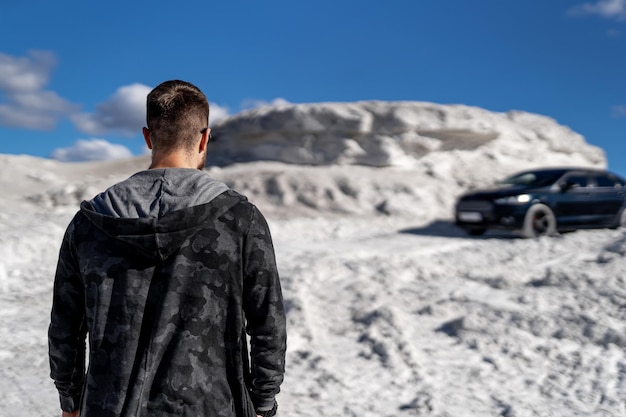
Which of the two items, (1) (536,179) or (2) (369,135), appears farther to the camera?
(2) (369,135)

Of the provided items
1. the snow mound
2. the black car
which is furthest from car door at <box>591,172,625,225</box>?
the snow mound

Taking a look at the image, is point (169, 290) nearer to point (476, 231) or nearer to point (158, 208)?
point (158, 208)

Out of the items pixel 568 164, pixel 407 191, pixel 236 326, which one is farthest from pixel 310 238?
pixel 568 164

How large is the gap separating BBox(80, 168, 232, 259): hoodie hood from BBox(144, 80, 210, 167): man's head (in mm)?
75

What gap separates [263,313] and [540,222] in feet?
32.0

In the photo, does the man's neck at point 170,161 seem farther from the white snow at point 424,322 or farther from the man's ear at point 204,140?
the white snow at point 424,322

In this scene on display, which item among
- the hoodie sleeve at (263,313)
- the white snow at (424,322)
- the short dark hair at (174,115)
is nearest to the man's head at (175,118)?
the short dark hair at (174,115)

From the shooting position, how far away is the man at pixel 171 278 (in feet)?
4.89

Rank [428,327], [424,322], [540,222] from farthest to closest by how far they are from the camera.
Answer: [540,222]
[424,322]
[428,327]

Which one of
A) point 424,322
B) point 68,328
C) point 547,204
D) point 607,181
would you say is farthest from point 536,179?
point 68,328

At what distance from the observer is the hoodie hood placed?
4.74ft

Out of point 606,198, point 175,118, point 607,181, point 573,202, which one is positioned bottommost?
point 175,118

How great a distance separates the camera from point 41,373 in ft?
14.1

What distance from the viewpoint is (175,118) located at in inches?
60.4
